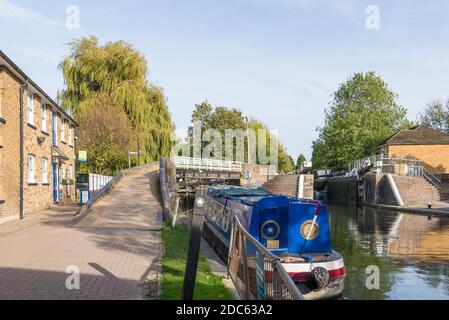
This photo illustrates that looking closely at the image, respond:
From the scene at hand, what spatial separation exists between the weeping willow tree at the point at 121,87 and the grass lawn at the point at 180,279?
86.5 ft

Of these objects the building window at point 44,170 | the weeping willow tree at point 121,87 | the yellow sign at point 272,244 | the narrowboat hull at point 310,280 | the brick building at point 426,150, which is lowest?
the narrowboat hull at point 310,280

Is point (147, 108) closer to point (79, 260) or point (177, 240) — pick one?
point (177, 240)

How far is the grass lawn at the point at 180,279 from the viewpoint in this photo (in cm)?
700

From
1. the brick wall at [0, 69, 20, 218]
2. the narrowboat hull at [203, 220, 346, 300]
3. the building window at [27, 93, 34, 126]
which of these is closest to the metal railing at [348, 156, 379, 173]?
the building window at [27, 93, 34, 126]

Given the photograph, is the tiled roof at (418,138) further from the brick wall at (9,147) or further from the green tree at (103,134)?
the brick wall at (9,147)

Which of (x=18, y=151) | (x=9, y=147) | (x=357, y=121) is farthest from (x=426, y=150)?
(x=9, y=147)

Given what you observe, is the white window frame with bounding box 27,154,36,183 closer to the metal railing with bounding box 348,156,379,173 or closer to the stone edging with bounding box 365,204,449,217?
the stone edging with bounding box 365,204,449,217

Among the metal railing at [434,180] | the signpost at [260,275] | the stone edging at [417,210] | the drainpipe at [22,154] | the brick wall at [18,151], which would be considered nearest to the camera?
the signpost at [260,275]

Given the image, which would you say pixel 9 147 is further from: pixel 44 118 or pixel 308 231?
pixel 308 231

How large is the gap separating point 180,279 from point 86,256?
300cm

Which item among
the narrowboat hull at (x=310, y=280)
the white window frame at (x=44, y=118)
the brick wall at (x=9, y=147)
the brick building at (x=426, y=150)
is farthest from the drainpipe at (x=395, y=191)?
the narrowboat hull at (x=310, y=280)
